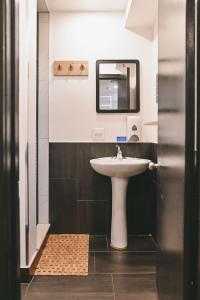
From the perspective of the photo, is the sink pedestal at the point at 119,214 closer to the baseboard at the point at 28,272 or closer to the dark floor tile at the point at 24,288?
the baseboard at the point at 28,272

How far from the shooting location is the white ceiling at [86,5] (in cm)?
317

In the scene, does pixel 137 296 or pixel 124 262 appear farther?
pixel 124 262

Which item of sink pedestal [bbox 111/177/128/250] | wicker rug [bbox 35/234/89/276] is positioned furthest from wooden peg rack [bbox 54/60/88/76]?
wicker rug [bbox 35/234/89/276]

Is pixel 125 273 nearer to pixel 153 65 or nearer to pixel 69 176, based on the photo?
pixel 69 176

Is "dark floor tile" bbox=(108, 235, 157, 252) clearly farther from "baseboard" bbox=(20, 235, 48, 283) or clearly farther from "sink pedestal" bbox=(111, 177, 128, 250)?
"baseboard" bbox=(20, 235, 48, 283)

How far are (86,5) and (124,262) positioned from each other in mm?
2610

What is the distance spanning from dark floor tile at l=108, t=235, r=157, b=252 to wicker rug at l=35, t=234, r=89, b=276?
0.34 metres

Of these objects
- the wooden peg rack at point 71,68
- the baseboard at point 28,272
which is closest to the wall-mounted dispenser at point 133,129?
the wooden peg rack at point 71,68

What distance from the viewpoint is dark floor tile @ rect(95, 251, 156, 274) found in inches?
99.5

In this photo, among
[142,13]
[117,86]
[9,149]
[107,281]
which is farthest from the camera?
[117,86]

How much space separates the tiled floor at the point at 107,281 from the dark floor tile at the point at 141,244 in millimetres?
55

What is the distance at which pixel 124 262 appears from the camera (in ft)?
8.84

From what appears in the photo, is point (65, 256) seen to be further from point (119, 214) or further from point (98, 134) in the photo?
point (98, 134)

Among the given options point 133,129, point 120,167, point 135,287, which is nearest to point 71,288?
point 135,287
